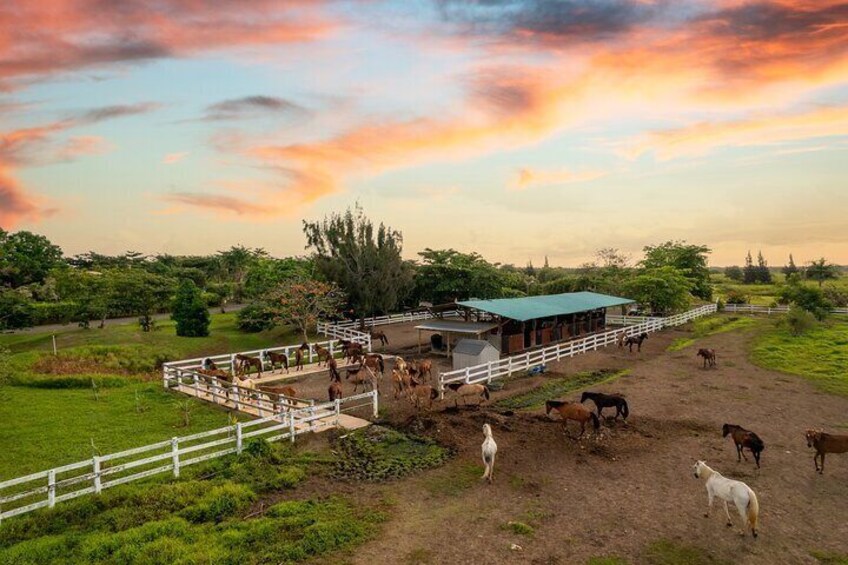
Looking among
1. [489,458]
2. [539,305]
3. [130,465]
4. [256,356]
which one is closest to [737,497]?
[489,458]

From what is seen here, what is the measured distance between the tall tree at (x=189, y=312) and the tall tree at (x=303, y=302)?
455 cm

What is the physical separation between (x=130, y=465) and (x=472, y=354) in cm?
1434

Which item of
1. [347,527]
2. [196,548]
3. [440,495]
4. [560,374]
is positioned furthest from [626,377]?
[196,548]

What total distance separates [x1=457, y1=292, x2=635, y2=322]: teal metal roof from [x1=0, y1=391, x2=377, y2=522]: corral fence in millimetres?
12403

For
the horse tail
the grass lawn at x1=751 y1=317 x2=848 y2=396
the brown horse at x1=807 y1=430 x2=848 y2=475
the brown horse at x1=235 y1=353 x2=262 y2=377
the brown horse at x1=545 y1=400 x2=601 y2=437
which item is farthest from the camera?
the brown horse at x1=235 y1=353 x2=262 y2=377

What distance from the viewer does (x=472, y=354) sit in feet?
69.3

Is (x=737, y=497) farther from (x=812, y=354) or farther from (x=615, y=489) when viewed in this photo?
(x=812, y=354)

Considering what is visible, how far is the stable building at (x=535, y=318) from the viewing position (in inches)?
1009

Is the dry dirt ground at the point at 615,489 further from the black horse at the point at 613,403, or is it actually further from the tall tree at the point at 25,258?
the tall tree at the point at 25,258

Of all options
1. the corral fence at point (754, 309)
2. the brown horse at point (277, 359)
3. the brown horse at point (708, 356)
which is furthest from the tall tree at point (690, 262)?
the brown horse at point (277, 359)

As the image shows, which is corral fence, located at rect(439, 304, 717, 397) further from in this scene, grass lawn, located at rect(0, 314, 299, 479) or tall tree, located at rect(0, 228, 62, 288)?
tall tree, located at rect(0, 228, 62, 288)

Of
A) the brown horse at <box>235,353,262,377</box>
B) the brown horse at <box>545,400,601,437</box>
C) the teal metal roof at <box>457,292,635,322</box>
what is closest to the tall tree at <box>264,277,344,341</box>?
the brown horse at <box>235,353,262,377</box>

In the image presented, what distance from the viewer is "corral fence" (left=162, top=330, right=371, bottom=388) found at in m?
19.4

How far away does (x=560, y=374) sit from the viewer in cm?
2139
